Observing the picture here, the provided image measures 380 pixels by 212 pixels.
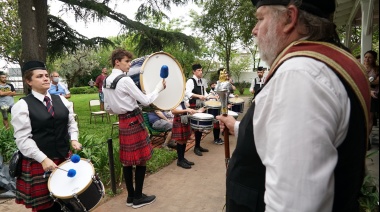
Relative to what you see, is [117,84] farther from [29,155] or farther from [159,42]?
[159,42]

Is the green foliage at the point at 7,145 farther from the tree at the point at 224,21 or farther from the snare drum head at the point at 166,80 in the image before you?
the tree at the point at 224,21

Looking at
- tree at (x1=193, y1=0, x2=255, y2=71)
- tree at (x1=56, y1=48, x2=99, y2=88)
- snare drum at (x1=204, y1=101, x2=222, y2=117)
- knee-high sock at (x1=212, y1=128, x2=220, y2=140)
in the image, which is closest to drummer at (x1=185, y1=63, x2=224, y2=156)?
knee-high sock at (x1=212, y1=128, x2=220, y2=140)

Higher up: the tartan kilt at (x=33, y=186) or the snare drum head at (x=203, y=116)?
the snare drum head at (x=203, y=116)

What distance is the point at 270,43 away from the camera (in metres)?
1.06

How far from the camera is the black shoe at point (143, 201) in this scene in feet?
11.1

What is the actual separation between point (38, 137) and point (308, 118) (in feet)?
7.91

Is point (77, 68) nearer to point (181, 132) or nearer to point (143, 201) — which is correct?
point (181, 132)

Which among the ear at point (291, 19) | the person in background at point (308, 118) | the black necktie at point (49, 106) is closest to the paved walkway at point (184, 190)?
the black necktie at point (49, 106)

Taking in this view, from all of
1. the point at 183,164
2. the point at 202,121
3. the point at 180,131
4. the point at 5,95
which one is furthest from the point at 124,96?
the point at 5,95

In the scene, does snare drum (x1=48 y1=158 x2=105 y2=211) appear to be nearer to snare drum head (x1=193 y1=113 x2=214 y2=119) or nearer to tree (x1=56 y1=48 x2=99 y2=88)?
snare drum head (x1=193 y1=113 x2=214 y2=119)

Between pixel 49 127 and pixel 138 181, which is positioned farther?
pixel 138 181

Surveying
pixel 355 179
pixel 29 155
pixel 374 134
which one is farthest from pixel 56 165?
pixel 374 134

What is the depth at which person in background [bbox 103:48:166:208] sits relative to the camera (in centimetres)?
312

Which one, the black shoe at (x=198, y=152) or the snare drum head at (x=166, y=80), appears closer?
the snare drum head at (x=166, y=80)
